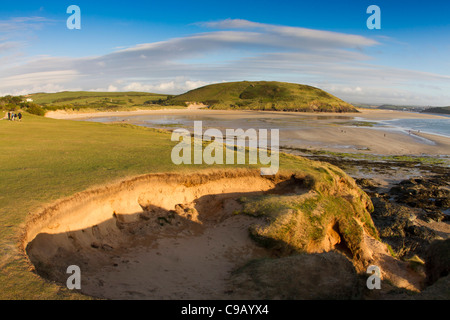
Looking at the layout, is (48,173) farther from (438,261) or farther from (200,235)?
(438,261)

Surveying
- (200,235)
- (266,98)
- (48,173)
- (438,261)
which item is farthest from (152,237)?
(266,98)

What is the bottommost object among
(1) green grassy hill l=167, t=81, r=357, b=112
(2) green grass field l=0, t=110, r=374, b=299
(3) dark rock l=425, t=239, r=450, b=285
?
(3) dark rock l=425, t=239, r=450, b=285

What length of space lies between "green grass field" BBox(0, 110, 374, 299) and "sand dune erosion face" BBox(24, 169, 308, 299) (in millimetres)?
582

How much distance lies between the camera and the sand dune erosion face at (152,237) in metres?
7.89

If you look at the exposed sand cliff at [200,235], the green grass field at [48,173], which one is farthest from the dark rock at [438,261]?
the green grass field at [48,173]

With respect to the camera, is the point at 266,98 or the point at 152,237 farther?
the point at 266,98

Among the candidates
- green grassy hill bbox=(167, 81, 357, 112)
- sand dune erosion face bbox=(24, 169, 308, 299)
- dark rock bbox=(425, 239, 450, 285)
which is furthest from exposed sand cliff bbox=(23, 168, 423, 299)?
green grassy hill bbox=(167, 81, 357, 112)

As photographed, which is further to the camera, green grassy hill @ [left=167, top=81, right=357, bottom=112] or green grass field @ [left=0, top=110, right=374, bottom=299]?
green grassy hill @ [left=167, top=81, right=357, bottom=112]

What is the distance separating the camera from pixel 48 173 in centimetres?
1230

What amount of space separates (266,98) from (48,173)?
507 ft

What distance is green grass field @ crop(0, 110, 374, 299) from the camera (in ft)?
19.9

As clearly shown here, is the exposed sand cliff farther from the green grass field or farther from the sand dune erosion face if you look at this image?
the green grass field
